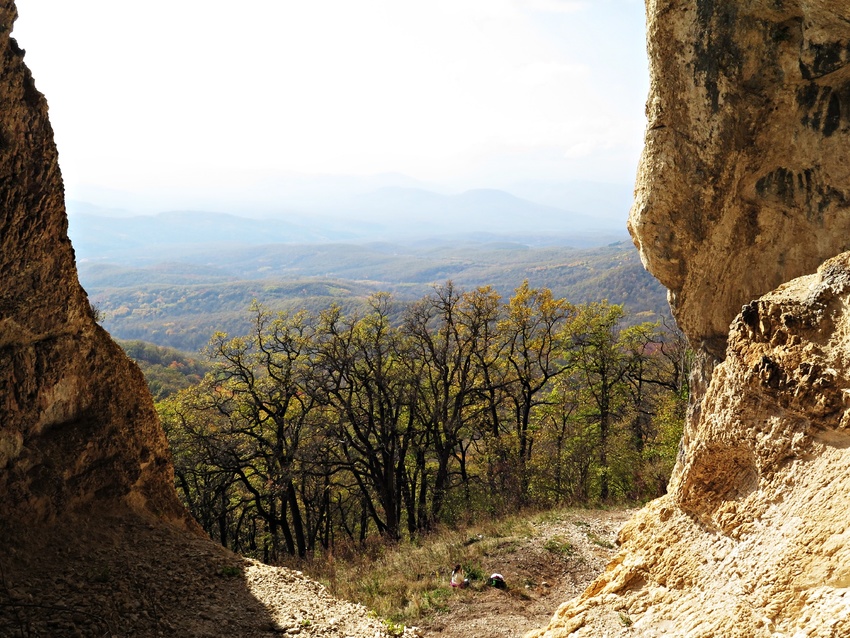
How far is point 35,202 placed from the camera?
8.60 metres

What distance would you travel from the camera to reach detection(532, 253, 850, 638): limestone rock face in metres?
5.21

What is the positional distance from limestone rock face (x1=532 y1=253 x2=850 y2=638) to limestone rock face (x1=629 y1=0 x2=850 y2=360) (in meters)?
1.88

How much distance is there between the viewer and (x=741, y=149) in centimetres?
808

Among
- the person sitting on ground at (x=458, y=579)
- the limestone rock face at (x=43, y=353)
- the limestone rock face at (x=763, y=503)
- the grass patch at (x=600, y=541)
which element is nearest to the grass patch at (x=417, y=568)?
the person sitting on ground at (x=458, y=579)

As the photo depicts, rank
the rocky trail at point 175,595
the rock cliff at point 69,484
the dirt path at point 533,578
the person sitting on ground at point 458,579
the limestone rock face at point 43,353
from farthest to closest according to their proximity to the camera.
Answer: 1. the person sitting on ground at point 458,579
2. the dirt path at point 533,578
3. the limestone rock face at point 43,353
4. the rock cliff at point 69,484
5. the rocky trail at point 175,595

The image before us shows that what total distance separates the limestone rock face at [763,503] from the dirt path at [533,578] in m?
3.69

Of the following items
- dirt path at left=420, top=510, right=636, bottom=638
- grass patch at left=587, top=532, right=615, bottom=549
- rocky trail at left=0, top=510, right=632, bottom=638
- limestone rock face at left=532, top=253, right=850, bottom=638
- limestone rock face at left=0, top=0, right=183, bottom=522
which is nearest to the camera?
limestone rock face at left=532, top=253, right=850, bottom=638

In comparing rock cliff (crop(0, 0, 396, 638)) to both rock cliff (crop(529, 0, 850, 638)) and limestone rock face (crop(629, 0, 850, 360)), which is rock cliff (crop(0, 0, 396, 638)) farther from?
limestone rock face (crop(629, 0, 850, 360))

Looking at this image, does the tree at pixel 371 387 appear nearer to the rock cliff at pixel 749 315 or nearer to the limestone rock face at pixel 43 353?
the limestone rock face at pixel 43 353

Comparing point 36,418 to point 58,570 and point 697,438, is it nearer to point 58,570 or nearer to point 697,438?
point 58,570

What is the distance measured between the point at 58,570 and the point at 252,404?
15160 mm

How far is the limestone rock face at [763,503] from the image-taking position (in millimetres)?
5215

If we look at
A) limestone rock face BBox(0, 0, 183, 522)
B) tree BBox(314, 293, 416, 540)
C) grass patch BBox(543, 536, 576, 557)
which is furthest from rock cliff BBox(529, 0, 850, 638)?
tree BBox(314, 293, 416, 540)

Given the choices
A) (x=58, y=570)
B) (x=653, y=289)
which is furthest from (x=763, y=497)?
(x=653, y=289)
